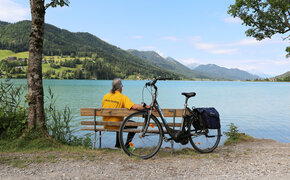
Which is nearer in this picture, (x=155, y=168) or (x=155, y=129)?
(x=155, y=168)

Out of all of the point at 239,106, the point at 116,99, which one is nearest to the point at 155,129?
the point at 116,99

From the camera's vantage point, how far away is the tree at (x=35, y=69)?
21.4 feet

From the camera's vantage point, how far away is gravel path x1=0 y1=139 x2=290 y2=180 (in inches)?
171

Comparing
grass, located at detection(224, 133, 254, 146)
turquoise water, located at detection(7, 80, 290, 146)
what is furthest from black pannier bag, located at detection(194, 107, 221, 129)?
turquoise water, located at detection(7, 80, 290, 146)

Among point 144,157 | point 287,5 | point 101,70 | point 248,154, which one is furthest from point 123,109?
point 101,70

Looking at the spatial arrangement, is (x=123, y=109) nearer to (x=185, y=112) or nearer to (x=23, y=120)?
(x=185, y=112)

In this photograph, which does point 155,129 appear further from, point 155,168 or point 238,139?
point 238,139

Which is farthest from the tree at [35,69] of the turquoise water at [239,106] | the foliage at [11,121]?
the turquoise water at [239,106]

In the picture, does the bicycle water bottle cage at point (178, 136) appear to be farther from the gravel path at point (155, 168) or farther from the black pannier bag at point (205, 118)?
the black pannier bag at point (205, 118)

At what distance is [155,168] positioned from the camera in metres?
4.80

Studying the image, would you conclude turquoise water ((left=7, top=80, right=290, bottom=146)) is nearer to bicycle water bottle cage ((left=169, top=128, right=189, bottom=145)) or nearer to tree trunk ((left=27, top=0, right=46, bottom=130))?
tree trunk ((left=27, top=0, right=46, bottom=130))

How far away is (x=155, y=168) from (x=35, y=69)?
177 inches

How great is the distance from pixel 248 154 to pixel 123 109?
373cm

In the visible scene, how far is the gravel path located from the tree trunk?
4.46 feet
